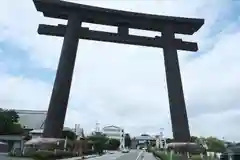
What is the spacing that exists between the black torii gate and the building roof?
50874 millimetres

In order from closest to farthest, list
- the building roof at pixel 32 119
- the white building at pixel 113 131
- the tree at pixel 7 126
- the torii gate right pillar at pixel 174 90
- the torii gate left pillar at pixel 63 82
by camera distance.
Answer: the torii gate left pillar at pixel 63 82
the torii gate right pillar at pixel 174 90
the tree at pixel 7 126
the building roof at pixel 32 119
the white building at pixel 113 131

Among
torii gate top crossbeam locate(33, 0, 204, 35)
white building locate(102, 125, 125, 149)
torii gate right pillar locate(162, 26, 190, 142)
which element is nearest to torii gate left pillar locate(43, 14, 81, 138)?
torii gate top crossbeam locate(33, 0, 204, 35)

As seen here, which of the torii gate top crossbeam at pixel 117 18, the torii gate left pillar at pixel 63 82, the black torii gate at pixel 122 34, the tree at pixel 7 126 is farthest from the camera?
the tree at pixel 7 126

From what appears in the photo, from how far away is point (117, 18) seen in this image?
3281cm

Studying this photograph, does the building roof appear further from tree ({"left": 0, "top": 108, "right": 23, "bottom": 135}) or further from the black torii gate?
the black torii gate

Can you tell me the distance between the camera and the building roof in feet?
266

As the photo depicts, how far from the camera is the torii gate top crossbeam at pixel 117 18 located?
3212 centimetres

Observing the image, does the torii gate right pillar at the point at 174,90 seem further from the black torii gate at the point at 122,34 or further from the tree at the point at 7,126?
the tree at the point at 7,126

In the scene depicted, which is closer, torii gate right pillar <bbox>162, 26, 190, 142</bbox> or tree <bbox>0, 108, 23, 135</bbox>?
torii gate right pillar <bbox>162, 26, 190, 142</bbox>

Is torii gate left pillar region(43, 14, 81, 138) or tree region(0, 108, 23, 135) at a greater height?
tree region(0, 108, 23, 135)

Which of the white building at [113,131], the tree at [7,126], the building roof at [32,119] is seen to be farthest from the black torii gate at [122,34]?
the white building at [113,131]

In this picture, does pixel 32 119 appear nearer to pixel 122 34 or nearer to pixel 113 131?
pixel 122 34

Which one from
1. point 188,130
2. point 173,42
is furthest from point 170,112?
point 173,42

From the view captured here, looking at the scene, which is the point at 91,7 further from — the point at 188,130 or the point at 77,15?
the point at 188,130
